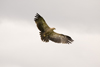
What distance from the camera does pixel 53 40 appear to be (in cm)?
4719

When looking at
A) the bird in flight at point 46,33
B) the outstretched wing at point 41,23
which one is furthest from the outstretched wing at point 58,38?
the outstretched wing at point 41,23

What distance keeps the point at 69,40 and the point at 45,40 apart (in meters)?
4.65

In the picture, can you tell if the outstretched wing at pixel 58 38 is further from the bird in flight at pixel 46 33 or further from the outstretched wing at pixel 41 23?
the outstretched wing at pixel 41 23

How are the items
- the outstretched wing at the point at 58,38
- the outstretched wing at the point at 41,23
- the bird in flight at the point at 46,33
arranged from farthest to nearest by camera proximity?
1. the outstretched wing at the point at 58,38
2. the outstretched wing at the point at 41,23
3. the bird in flight at the point at 46,33

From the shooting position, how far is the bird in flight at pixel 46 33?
4552 centimetres

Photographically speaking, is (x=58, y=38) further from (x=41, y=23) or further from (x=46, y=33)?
(x=41, y=23)

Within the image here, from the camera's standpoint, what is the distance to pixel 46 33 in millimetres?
45812

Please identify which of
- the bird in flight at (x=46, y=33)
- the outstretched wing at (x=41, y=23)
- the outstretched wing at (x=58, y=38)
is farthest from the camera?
the outstretched wing at (x=58, y=38)

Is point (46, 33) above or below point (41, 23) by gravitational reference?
below

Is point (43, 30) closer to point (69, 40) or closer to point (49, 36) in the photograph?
point (49, 36)

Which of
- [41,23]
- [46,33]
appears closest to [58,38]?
[46,33]

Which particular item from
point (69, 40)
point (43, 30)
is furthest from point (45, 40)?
point (69, 40)

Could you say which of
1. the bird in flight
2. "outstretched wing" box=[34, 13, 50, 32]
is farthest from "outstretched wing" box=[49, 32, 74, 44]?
"outstretched wing" box=[34, 13, 50, 32]

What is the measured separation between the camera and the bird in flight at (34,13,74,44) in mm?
45522
